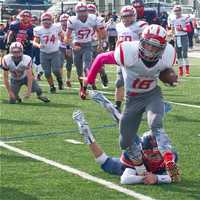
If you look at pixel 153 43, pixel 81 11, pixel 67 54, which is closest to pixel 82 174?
pixel 153 43

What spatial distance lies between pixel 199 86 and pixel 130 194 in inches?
381

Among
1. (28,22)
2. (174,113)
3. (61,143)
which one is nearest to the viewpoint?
(61,143)

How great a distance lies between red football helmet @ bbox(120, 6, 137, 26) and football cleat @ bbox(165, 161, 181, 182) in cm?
505

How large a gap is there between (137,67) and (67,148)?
2.19m

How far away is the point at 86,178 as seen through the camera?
6.82m

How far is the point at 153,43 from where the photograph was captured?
248 inches

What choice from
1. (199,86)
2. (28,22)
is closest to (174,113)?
(199,86)

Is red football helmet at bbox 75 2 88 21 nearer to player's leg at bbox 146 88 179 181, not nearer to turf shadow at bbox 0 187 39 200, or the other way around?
player's leg at bbox 146 88 179 181

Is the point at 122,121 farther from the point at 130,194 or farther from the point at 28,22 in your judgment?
the point at 28,22

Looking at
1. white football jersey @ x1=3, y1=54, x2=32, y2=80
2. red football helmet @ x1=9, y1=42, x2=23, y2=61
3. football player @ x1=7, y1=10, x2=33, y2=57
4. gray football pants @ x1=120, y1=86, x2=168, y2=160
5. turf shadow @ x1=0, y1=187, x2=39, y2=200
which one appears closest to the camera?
turf shadow @ x1=0, y1=187, x2=39, y2=200

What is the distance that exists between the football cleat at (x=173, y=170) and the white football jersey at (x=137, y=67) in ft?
2.72

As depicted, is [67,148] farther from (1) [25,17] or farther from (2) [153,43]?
(1) [25,17]

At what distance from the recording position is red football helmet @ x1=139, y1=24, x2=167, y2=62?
20.7ft

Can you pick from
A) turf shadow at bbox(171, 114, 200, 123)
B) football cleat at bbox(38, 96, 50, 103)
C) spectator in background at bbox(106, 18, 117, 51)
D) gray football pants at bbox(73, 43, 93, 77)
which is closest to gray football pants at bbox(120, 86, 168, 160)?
turf shadow at bbox(171, 114, 200, 123)
